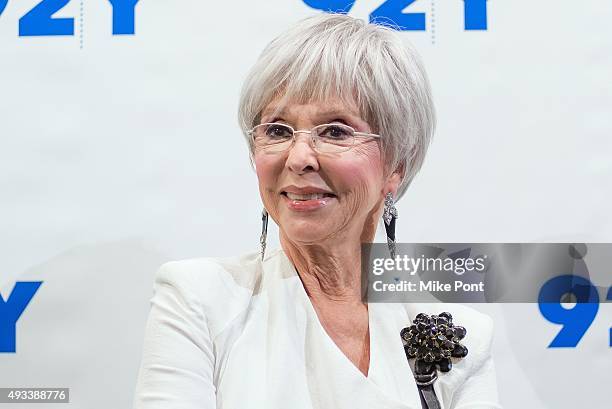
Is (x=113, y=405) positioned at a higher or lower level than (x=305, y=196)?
lower

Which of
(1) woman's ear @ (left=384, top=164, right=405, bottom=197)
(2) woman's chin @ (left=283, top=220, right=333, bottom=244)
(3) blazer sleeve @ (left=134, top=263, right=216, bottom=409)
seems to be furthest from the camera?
(1) woman's ear @ (left=384, top=164, right=405, bottom=197)

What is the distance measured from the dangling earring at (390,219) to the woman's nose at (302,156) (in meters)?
0.23

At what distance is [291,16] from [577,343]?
100cm

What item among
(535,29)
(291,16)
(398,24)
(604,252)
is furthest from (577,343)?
(291,16)

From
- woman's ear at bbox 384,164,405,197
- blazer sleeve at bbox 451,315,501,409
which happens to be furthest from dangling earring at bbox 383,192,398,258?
blazer sleeve at bbox 451,315,501,409

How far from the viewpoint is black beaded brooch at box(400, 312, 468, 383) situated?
151 cm

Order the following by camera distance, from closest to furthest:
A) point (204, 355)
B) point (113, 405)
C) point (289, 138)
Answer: point (204, 355), point (289, 138), point (113, 405)

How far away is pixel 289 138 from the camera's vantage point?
58.0 inches

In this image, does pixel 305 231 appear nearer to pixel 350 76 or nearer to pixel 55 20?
pixel 350 76

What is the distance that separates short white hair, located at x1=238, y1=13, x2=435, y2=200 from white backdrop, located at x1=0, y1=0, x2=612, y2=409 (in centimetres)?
25

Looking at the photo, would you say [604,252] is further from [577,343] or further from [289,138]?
[289,138]

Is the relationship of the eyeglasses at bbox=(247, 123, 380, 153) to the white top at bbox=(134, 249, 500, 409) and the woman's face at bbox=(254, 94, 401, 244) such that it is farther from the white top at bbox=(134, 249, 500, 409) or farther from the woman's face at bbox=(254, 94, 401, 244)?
the white top at bbox=(134, 249, 500, 409)

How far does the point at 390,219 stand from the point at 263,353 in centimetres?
43

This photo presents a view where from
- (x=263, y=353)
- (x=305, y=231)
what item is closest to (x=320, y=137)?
(x=305, y=231)
